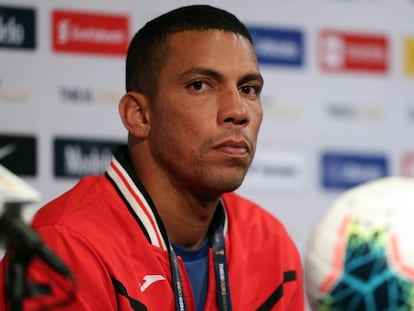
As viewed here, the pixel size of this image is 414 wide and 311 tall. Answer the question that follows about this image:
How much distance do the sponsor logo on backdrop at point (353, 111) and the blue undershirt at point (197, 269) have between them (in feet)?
4.24

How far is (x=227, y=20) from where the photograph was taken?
6.74 ft

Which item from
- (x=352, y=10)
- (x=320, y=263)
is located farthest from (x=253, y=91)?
(x=352, y=10)

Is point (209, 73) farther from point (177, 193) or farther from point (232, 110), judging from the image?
point (177, 193)

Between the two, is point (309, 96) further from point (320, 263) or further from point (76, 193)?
point (320, 263)

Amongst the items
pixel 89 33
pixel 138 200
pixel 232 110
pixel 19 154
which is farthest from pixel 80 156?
pixel 232 110

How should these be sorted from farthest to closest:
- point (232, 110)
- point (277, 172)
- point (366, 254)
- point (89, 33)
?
1. point (277, 172)
2. point (89, 33)
3. point (232, 110)
4. point (366, 254)

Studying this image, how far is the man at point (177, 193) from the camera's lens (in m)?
1.88

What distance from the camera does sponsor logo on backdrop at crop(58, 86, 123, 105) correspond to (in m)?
2.95

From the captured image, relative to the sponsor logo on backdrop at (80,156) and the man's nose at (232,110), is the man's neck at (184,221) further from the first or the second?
the sponsor logo on backdrop at (80,156)

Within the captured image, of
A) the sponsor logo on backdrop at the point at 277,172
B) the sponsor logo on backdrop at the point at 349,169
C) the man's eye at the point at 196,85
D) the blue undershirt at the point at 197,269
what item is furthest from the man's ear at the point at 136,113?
the sponsor logo on backdrop at the point at 349,169

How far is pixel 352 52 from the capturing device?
330cm

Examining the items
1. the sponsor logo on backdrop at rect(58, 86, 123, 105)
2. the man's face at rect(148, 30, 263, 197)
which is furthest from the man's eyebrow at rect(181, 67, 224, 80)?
the sponsor logo on backdrop at rect(58, 86, 123, 105)

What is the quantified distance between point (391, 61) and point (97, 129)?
1024mm

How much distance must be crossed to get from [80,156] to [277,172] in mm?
626
